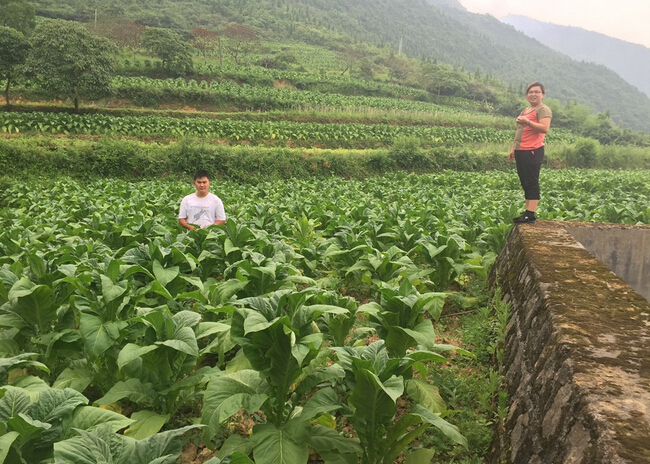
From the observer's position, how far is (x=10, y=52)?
32031 mm

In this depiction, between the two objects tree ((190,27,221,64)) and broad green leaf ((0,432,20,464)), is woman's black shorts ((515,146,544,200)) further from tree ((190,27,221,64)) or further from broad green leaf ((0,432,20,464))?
→ tree ((190,27,221,64))

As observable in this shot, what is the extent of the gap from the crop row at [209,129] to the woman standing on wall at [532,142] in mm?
27290

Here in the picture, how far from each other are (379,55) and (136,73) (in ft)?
206

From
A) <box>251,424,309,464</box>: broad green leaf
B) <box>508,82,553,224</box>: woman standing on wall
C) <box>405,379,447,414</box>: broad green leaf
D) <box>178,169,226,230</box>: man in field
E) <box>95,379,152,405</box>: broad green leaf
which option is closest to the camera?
<box>251,424,309,464</box>: broad green leaf

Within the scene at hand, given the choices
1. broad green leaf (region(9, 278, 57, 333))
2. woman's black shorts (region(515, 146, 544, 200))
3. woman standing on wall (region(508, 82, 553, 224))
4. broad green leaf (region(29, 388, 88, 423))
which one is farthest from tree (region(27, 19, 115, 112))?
broad green leaf (region(29, 388, 88, 423))

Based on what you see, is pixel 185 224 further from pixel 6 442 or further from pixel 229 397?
pixel 6 442

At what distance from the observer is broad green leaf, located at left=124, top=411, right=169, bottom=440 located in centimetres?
258

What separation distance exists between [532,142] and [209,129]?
28874 millimetres

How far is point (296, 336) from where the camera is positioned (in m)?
2.48

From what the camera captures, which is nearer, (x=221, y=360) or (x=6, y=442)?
(x=6, y=442)

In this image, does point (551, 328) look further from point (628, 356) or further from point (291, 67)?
point (291, 67)

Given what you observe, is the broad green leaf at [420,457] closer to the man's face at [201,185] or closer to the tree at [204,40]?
the man's face at [201,185]

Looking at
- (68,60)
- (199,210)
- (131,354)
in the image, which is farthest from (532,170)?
(68,60)

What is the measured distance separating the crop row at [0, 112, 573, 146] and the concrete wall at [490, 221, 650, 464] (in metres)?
30.5
